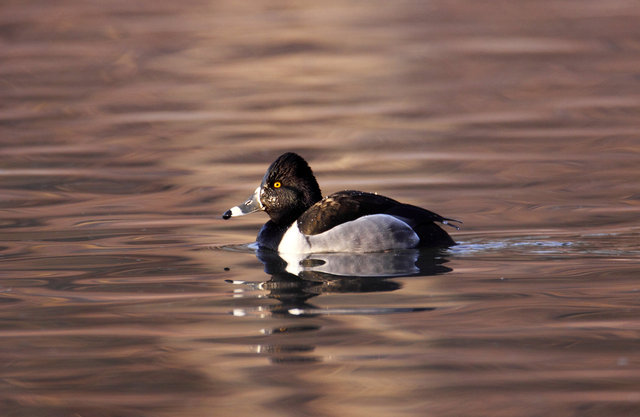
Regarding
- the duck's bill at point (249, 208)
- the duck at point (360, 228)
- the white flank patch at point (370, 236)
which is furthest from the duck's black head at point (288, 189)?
the white flank patch at point (370, 236)

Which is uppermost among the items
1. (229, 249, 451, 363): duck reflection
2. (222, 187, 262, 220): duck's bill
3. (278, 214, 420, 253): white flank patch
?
(222, 187, 262, 220): duck's bill

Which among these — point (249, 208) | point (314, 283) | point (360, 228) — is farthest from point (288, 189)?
point (314, 283)

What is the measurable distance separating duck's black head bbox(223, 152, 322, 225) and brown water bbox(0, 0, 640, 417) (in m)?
0.44

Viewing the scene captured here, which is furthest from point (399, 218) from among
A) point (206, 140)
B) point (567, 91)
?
point (567, 91)

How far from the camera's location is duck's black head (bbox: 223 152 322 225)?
906 centimetres

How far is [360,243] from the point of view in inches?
335

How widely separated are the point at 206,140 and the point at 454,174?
4127 millimetres

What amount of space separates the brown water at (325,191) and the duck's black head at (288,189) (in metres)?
0.44

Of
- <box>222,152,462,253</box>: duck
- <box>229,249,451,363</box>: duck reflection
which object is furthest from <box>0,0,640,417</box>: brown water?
<box>222,152,462,253</box>: duck

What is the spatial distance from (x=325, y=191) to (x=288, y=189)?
242 cm

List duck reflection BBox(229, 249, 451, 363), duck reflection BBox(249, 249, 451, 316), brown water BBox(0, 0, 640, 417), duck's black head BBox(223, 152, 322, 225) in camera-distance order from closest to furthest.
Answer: brown water BBox(0, 0, 640, 417)
duck reflection BBox(229, 249, 451, 363)
duck reflection BBox(249, 249, 451, 316)
duck's black head BBox(223, 152, 322, 225)

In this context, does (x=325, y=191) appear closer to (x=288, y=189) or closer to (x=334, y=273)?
(x=288, y=189)

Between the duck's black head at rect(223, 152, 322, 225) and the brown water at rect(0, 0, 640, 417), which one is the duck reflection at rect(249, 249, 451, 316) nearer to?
the brown water at rect(0, 0, 640, 417)

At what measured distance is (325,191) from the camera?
11469 mm
